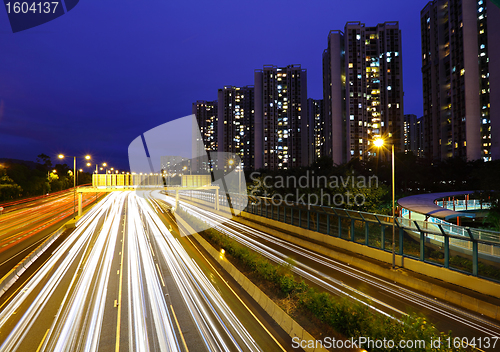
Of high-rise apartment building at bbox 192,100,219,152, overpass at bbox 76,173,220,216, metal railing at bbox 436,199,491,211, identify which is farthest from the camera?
high-rise apartment building at bbox 192,100,219,152

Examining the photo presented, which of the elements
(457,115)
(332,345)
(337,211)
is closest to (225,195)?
(337,211)

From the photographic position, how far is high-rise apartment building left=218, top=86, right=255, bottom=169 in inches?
6102

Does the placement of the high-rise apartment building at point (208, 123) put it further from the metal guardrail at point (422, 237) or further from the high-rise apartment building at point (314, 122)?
the metal guardrail at point (422, 237)

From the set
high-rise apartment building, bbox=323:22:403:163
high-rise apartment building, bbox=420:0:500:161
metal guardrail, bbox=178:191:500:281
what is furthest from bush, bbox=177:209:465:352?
high-rise apartment building, bbox=323:22:403:163

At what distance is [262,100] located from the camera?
132000mm

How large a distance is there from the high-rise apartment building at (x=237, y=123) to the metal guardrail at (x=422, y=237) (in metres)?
134

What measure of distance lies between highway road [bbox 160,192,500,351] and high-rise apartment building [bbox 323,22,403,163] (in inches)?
3502

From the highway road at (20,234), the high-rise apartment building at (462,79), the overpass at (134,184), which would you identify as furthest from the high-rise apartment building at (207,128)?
the highway road at (20,234)

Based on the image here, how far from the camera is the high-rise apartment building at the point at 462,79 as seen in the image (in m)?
69.7

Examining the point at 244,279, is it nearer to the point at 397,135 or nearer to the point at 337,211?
the point at 337,211

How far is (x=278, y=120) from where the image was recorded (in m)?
131

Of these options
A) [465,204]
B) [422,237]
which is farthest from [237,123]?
[422,237]

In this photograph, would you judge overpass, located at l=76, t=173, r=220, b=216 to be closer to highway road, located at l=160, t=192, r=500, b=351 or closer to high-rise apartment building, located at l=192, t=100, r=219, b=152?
highway road, located at l=160, t=192, r=500, b=351

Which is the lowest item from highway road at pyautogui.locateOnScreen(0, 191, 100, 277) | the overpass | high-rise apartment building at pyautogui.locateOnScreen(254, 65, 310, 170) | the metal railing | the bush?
highway road at pyautogui.locateOnScreen(0, 191, 100, 277)
